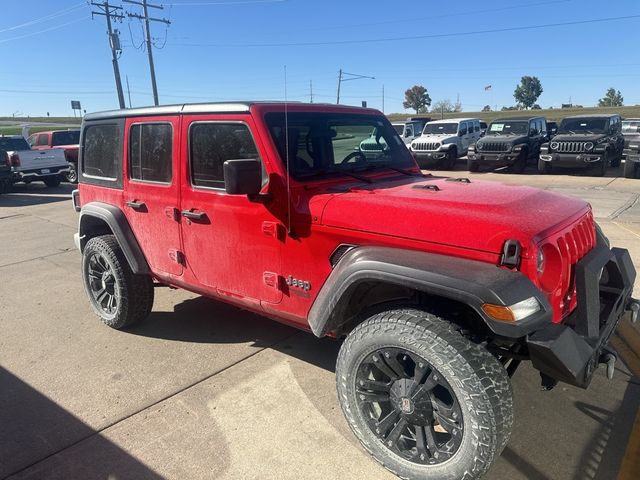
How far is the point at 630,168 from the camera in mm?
13789

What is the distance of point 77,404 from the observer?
3111mm

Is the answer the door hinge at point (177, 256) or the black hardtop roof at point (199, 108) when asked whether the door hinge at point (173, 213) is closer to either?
the door hinge at point (177, 256)

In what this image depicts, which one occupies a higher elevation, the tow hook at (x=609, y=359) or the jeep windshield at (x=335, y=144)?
the jeep windshield at (x=335, y=144)

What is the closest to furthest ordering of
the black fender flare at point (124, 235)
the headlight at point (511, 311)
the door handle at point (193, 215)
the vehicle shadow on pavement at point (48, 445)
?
1. the headlight at point (511, 311)
2. the vehicle shadow on pavement at point (48, 445)
3. the door handle at point (193, 215)
4. the black fender flare at point (124, 235)

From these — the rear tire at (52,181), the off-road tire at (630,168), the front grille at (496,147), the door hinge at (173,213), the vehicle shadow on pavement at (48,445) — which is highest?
the door hinge at (173,213)

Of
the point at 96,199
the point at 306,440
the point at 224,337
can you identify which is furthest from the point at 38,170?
the point at 306,440

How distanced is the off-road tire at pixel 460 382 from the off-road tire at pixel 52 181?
16138mm

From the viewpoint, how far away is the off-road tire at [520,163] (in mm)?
16156

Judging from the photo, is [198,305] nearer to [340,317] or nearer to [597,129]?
[340,317]

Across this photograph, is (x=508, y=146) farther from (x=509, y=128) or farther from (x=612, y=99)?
(x=612, y=99)

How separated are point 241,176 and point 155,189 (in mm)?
1269

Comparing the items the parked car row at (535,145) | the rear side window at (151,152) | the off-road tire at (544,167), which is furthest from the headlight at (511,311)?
the off-road tire at (544,167)

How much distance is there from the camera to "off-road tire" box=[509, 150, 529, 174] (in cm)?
1616

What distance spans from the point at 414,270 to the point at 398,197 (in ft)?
1.83
